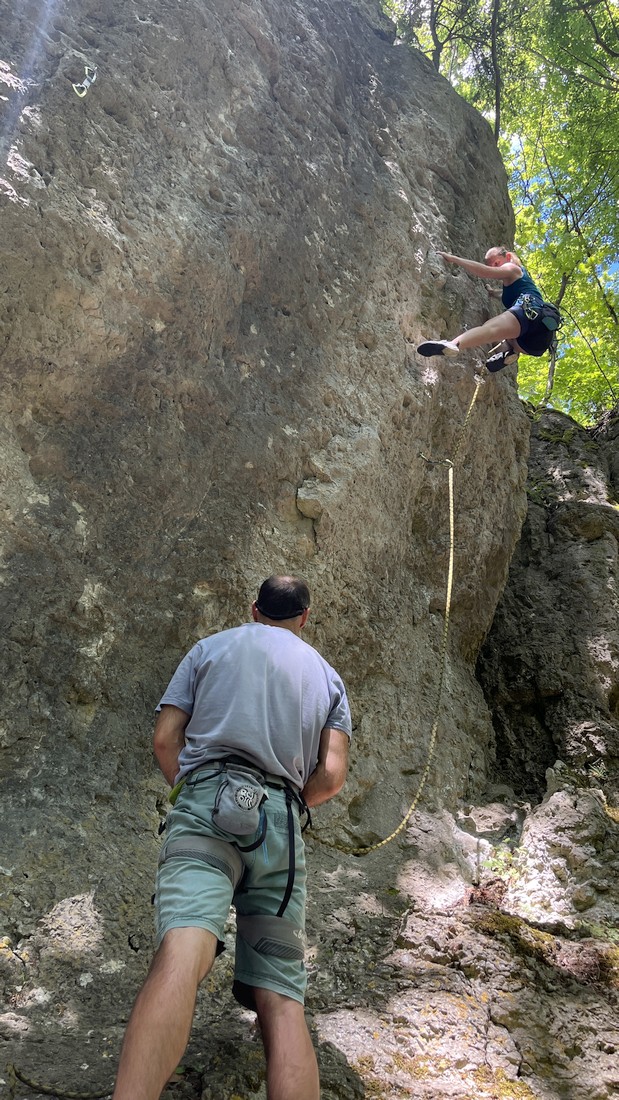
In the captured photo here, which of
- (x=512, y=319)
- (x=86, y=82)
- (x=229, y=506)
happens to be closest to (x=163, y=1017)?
(x=229, y=506)

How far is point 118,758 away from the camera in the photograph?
4.07m

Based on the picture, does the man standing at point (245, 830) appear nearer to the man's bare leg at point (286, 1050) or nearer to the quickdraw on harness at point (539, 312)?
the man's bare leg at point (286, 1050)

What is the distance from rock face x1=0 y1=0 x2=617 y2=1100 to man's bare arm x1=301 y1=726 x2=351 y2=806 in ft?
3.17

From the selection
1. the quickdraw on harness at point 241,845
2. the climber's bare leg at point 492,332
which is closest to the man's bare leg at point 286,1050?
the quickdraw on harness at point 241,845

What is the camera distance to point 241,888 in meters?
2.67

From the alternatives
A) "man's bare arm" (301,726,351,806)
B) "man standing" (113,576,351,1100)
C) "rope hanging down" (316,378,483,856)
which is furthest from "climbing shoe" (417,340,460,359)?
"man's bare arm" (301,726,351,806)

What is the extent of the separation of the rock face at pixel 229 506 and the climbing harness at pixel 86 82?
4 cm

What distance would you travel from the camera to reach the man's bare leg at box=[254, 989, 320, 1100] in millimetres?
2225

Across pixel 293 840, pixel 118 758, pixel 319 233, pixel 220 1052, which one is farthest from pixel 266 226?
pixel 220 1052

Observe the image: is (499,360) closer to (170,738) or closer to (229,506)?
(229,506)

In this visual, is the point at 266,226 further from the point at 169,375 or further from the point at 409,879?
the point at 409,879

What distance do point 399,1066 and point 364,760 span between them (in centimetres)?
212

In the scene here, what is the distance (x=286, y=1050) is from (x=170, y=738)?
42.8 inches

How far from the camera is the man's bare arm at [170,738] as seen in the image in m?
2.89
